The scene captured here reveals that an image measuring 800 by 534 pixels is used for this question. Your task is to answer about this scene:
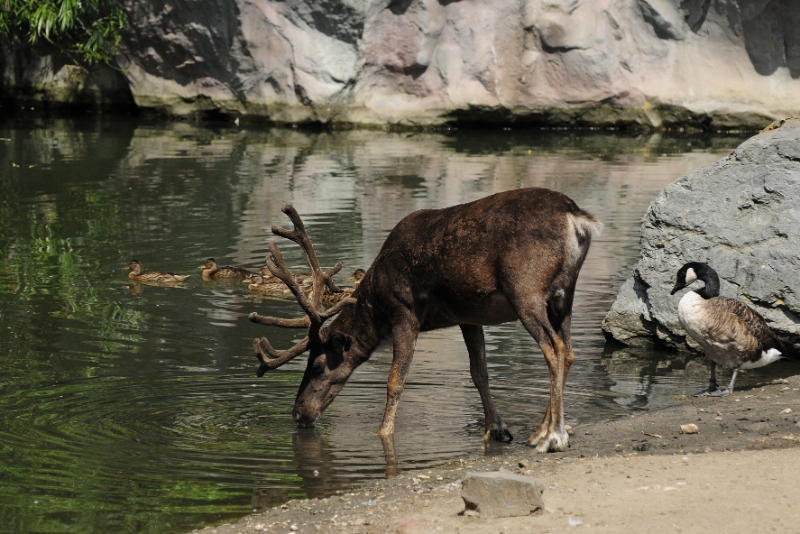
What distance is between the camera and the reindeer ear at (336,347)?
888 cm

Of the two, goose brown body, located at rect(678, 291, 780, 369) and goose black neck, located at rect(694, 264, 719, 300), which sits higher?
goose black neck, located at rect(694, 264, 719, 300)

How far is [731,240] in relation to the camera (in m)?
10.7

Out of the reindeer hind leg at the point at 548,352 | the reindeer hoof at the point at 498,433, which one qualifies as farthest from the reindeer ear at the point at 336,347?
the reindeer hind leg at the point at 548,352

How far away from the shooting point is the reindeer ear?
8875 mm

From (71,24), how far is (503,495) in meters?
27.8

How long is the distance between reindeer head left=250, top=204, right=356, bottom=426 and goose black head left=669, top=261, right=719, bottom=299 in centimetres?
285

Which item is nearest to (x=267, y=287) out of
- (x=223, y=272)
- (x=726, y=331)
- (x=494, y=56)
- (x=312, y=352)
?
(x=223, y=272)

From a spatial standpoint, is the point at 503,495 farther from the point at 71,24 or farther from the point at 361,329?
the point at 71,24

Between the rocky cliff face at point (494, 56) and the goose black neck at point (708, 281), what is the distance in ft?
76.7

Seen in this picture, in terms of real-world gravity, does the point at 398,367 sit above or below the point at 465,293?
below

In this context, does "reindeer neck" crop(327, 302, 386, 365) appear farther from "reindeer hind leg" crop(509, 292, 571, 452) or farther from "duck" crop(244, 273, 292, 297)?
"duck" crop(244, 273, 292, 297)

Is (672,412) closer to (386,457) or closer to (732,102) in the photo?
(386,457)

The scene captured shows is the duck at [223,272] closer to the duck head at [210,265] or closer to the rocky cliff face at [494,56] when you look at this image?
the duck head at [210,265]

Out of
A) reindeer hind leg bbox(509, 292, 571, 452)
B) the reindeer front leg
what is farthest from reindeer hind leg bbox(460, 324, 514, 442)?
reindeer hind leg bbox(509, 292, 571, 452)
